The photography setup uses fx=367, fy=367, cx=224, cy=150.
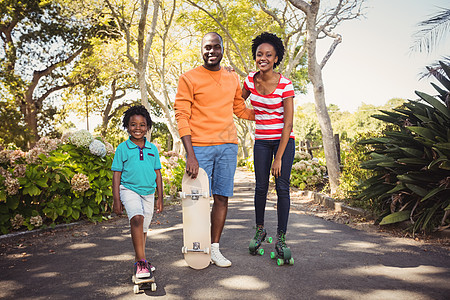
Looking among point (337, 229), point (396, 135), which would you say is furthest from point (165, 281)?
point (396, 135)

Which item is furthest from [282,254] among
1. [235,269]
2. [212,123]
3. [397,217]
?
[397,217]

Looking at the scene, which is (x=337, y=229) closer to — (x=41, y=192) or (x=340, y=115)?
(x=41, y=192)

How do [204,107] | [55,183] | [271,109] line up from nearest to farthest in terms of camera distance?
[204,107] → [271,109] → [55,183]

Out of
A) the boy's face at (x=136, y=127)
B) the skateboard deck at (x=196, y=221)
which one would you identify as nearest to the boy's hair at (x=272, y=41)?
the boy's face at (x=136, y=127)

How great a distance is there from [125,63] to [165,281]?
58.3ft

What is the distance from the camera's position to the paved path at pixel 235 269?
9.39 ft

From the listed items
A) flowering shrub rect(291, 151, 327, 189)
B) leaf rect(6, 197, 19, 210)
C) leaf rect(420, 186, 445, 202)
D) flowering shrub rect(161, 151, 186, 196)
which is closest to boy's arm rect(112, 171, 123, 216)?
leaf rect(6, 197, 19, 210)

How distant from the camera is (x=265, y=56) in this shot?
3.79 meters

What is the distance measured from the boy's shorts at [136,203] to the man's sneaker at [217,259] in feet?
2.40

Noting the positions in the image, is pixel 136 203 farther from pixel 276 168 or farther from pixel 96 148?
pixel 96 148

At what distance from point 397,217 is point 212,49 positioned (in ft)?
10.4

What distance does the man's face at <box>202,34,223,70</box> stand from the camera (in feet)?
11.4

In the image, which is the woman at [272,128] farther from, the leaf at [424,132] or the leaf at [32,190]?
the leaf at [32,190]

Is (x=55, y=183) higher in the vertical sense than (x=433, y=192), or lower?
higher
